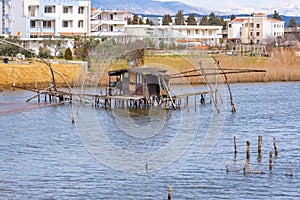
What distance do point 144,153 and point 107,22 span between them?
6371 centimetres

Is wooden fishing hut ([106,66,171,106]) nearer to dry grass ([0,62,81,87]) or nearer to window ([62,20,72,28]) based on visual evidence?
dry grass ([0,62,81,87])

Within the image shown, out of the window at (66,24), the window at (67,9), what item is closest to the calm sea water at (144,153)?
the window at (66,24)

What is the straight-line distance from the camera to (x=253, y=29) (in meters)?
122

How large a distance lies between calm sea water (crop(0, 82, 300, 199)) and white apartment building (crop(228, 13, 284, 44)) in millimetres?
71977

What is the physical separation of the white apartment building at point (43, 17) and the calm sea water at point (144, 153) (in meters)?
34.6

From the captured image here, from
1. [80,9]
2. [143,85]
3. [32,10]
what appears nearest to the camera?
[143,85]

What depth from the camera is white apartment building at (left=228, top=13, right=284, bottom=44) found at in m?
120

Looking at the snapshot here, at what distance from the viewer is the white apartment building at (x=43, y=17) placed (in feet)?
270

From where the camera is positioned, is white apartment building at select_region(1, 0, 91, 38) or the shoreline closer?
the shoreline

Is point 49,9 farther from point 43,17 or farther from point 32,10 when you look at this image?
point 43,17

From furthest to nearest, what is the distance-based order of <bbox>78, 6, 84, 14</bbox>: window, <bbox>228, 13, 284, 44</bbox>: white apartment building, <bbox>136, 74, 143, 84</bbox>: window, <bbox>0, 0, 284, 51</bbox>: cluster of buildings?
1. <bbox>228, 13, 284, 44</bbox>: white apartment building
2. <bbox>78, 6, 84, 14</bbox>: window
3. <bbox>0, 0, 284, 51</bbox>: cluster of buildings
4. <bbox>136, 74, 143, 84</bbox>: window

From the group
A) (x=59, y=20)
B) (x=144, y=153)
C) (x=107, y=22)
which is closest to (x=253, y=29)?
(x=107, y=22)

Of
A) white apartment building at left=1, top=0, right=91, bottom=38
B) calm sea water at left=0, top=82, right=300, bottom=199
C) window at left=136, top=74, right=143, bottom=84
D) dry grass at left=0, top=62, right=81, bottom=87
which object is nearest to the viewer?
calm sea water at left=0, top=82, right=300, bottom=199

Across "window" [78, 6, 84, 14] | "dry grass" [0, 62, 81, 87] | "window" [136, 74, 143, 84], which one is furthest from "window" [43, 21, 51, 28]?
"window" [136, 74, 143, 84]
